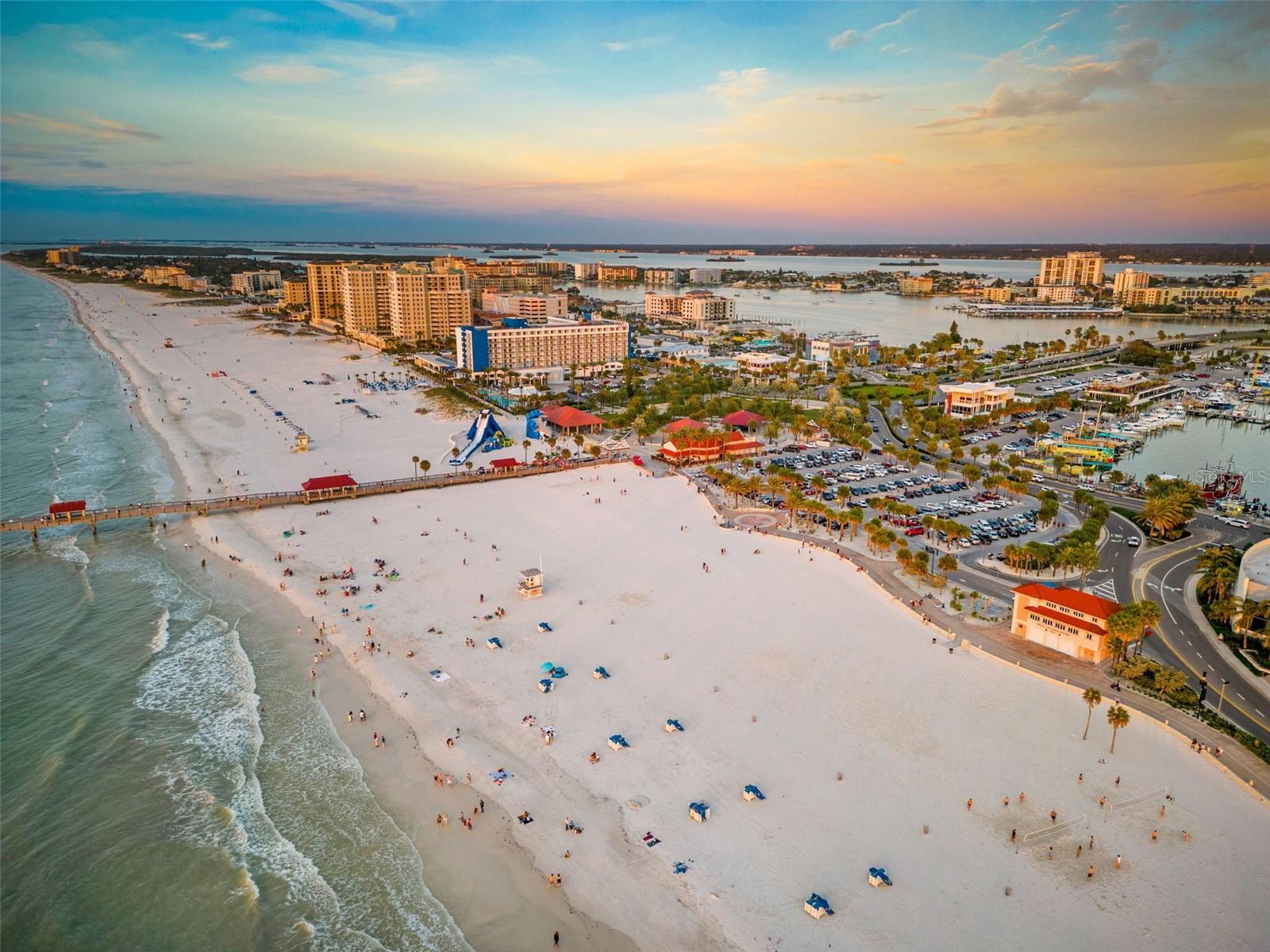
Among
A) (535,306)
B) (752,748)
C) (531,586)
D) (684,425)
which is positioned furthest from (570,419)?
(535,306)

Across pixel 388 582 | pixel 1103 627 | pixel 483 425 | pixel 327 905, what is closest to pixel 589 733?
pixel 327 905

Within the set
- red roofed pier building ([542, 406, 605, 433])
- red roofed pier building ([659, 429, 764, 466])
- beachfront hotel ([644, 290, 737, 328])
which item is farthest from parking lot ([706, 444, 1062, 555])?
beachfront hotel ([644, 290, 737, 328])

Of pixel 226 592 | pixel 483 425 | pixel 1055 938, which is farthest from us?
pixel 483 425

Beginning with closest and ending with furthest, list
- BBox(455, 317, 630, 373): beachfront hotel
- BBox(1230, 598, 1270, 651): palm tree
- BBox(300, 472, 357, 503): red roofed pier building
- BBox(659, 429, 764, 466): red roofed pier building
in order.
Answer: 1. BBox(1230, 598, 1270, 651): palm tree
2. BBox(300, 472, 357, 503): red roofed pier building
3. BBox(659, 429, 764, 466): red roofed pier building
4. BBox(455, 317, 630, 373): beachfront hotel

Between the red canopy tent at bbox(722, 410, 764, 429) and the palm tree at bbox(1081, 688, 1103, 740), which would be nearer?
the palm tree at bbox(1081, 688, 1103, 740)

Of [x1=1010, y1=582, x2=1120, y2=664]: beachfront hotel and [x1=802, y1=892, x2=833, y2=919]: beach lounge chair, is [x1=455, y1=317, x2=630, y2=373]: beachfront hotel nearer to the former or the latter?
[x1=1010, y1=582, x2=1120, y2=664]: beachfront hotel

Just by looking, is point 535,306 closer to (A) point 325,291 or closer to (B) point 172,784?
(A) point 325,291

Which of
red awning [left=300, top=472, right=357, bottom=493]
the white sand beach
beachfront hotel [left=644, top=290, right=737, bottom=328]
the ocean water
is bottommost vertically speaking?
the ocean water

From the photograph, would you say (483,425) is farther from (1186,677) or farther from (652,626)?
(1186,677)
